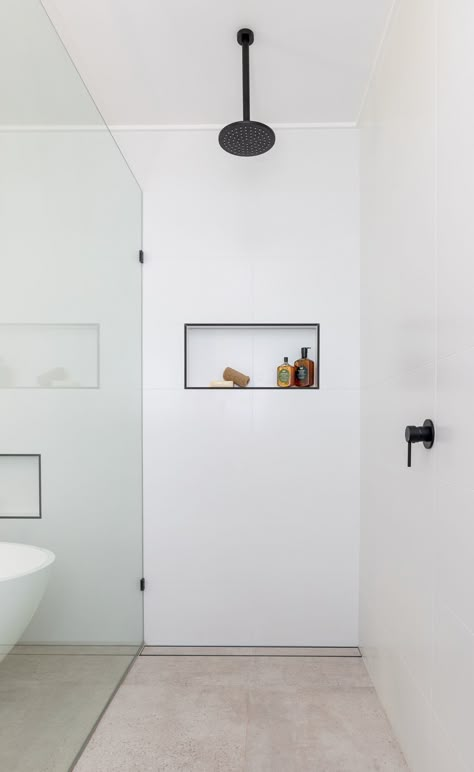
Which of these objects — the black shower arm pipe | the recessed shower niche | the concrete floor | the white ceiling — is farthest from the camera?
the recessed shower niche

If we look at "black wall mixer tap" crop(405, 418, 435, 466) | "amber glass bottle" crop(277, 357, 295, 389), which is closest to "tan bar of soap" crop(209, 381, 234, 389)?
"amber glass bottle" crop(277, 357, 295, 389)

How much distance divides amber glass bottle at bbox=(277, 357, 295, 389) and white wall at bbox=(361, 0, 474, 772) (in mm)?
425

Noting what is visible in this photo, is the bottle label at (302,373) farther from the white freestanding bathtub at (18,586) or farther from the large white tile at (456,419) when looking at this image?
the white freestanding bathtub at (18,586)

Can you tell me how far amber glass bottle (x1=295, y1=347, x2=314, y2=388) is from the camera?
2941 mm

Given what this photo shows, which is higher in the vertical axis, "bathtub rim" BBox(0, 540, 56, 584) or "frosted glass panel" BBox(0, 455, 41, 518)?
"frosted glass panel" BBox(0, 455, 41, 518)

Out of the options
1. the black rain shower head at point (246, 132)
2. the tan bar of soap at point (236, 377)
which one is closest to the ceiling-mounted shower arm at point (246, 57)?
the black rain shower head at point (246, 132)

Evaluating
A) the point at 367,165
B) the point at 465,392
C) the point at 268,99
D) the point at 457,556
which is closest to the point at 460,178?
the point at 465,392

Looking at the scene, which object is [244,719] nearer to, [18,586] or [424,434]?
[18,586]

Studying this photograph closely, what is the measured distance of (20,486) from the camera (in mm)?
1490

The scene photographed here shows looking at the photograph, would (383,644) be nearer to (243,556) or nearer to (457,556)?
(243,556)

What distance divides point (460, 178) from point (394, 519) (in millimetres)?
1205

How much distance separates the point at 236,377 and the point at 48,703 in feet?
5.34

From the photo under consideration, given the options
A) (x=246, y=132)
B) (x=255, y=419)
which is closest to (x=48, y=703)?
(x=255, y=419)

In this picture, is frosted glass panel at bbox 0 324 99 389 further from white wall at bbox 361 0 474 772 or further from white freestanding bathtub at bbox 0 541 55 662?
white wall at bbox 361 0 474 772
